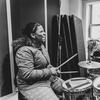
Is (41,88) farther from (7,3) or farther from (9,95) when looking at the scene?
(7,3)

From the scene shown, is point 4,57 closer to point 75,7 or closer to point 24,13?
point 24,13

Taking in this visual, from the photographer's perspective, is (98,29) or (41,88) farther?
(98,29)

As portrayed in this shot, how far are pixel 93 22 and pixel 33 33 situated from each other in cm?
241

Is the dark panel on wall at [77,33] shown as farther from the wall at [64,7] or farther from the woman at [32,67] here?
the woman at [32,67]

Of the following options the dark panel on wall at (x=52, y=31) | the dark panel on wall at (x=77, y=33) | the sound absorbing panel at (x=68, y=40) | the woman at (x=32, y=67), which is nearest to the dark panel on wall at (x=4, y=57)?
the woman at (x=32, y=67)

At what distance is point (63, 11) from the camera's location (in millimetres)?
3176

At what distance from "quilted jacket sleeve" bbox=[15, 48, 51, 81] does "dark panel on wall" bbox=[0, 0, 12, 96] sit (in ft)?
0.82

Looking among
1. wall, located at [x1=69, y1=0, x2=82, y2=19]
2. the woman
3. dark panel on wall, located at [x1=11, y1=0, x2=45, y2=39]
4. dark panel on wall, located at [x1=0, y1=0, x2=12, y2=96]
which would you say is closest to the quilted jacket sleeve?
the woman

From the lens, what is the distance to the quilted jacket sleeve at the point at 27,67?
5.25 feet

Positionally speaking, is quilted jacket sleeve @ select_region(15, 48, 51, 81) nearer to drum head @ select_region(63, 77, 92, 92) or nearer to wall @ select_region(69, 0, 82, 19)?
drum head @ select_region(63, 77, 92, 92)

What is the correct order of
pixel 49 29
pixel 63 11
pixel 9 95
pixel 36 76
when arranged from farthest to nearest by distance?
1. pixel 63 11
2. pixel 49 29
3. pixel 9 95
4. pixel 36 76

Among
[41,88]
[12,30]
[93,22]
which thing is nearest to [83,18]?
[93,22]

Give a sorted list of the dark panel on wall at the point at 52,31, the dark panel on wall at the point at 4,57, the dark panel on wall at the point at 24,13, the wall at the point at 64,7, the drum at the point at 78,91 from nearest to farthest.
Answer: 1. the drum at the point at 78,91
2. the dark panel on wall at the point at 4,57
3. the dark panel on wall at the point at 24,13
4. the dark panel on wall at the point at 52,31
5. the wall at the point at 64,7

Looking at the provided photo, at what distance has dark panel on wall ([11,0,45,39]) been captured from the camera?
1899 millimetres
